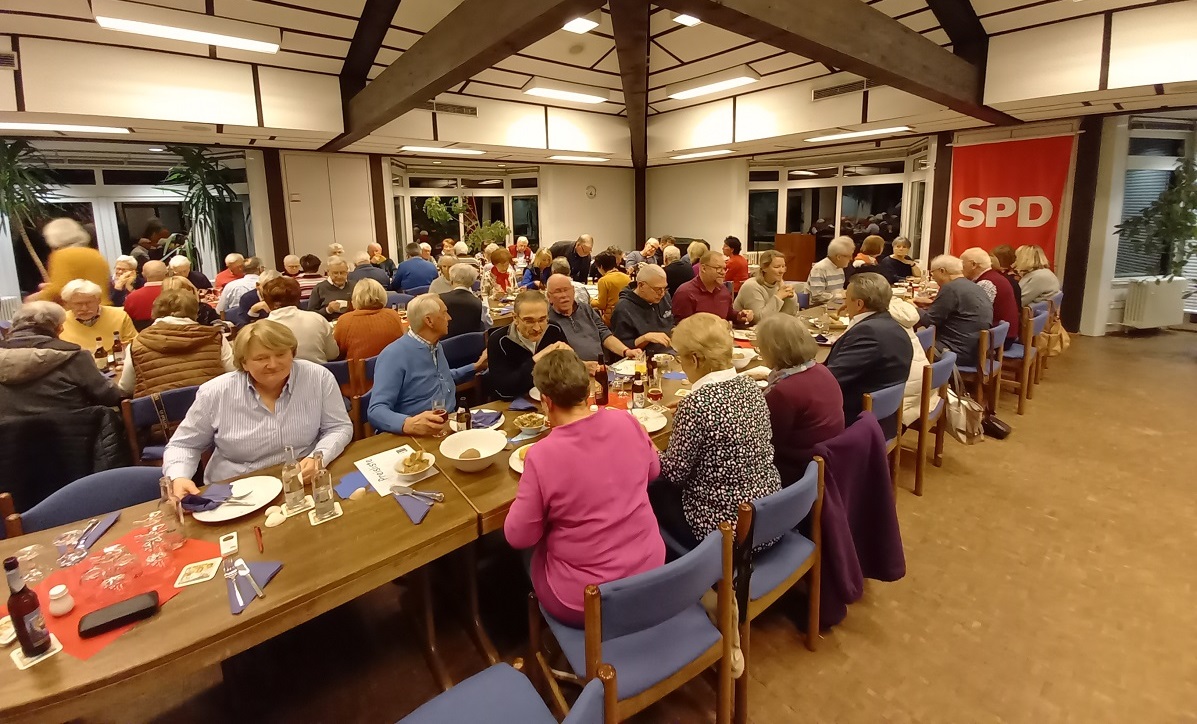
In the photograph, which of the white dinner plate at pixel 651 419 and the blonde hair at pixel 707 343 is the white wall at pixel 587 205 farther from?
the blonde hair at pixel 707 343

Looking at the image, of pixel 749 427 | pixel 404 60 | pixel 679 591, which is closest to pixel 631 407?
pixel 749 427

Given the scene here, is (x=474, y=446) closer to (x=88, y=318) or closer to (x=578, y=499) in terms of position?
(x=578, y=499)

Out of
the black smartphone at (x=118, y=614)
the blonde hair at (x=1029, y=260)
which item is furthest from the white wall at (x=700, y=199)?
the black smartphone at (x=118, y=614)

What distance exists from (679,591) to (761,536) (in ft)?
1.56

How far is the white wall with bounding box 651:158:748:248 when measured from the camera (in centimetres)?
1061

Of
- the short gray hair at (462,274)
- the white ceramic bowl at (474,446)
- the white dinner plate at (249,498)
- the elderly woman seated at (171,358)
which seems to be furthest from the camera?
the short gray hair at (462,274)

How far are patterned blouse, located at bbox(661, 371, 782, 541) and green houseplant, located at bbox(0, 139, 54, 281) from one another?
8396 mm

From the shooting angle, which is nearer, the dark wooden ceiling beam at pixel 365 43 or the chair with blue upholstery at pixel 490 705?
the chair with blue upholstery at pixel 490 705

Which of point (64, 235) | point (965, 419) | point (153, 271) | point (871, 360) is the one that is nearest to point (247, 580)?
point (871, 360)

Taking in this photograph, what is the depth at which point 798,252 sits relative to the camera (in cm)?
1016

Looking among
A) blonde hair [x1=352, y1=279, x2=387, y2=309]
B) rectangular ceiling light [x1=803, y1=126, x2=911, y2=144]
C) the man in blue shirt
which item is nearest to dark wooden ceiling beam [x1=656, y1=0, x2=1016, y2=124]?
rectangular ceiling light [x1=803, y1=126, x2=911, y2=144]

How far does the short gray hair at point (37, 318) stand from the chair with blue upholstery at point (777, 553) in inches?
142

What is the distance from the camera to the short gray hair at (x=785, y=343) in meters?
2.33

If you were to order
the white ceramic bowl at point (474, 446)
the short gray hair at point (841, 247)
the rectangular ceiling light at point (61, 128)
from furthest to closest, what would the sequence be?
1. the short gray hair at point (841, 247)
2. the rectangular ceiling light at point (61, 128)
3. the white ceramic bowl at point (474, 446)
